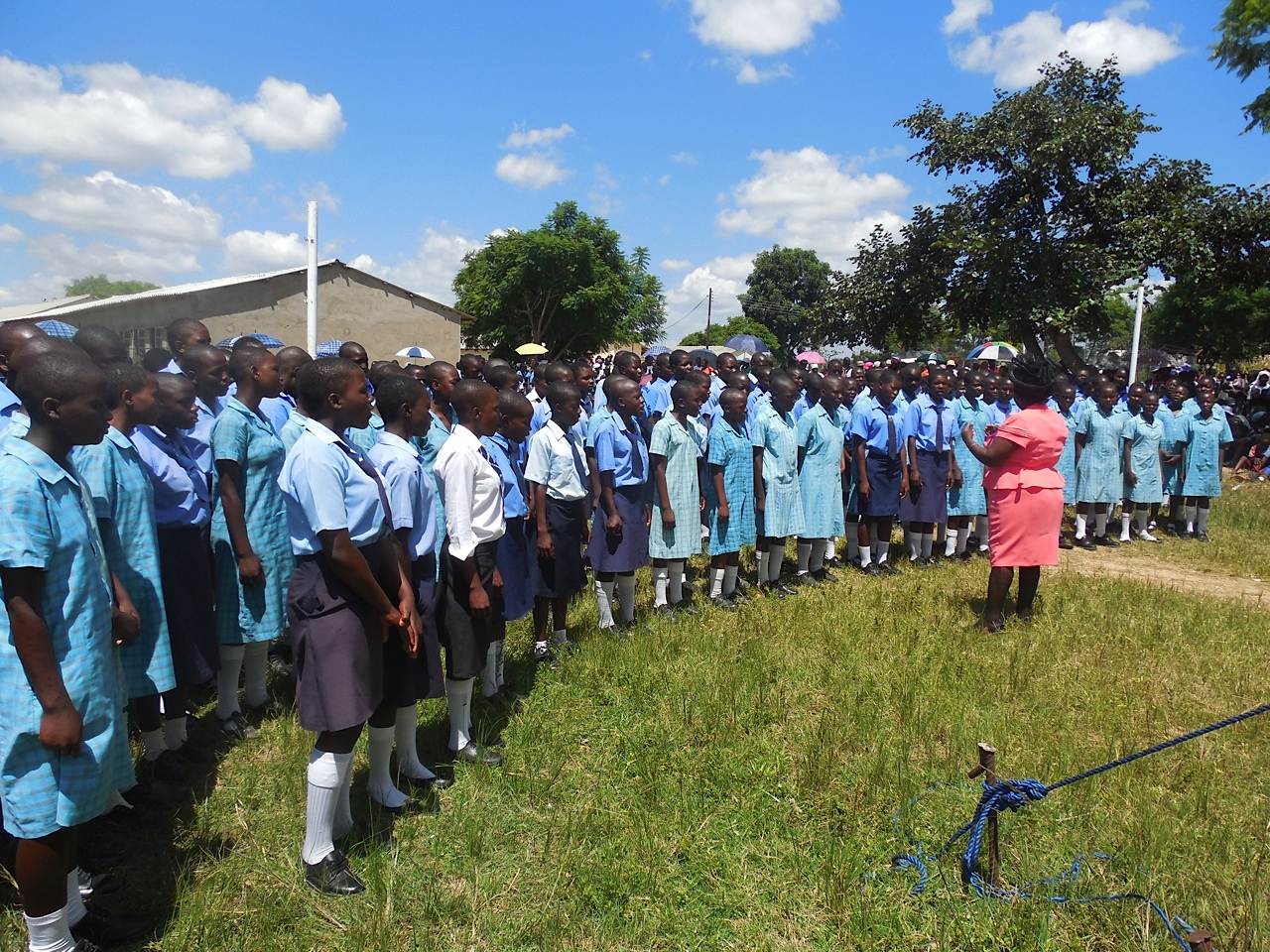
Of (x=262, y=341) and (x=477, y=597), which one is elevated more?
(x=262, y=341)

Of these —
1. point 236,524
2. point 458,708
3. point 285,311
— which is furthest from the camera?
point 285,311

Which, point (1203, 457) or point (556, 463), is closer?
point (556, 463)

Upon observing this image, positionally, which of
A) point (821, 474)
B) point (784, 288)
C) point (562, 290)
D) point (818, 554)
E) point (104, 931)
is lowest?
point (104, 931)

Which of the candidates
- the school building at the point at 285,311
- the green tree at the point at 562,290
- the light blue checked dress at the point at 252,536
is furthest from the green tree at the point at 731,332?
the light blue checked dress at the point at 252,536

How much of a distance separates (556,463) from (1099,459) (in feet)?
25.4

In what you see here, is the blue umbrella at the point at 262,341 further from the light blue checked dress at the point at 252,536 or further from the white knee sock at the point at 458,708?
the white knee sock at the point at 458,708

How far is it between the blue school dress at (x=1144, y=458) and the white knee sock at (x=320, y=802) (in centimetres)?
1021

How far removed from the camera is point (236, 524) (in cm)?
419

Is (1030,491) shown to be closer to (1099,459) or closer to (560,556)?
(560,556)

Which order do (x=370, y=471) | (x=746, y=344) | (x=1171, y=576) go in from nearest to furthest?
1. (x=370, y=471)
2. (x=1171, y=576)
3. (x=746, y=344)

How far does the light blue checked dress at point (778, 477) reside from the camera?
7105 mm

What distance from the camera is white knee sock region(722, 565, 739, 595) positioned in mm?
6918

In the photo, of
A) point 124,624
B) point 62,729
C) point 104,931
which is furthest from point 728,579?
point 62,729

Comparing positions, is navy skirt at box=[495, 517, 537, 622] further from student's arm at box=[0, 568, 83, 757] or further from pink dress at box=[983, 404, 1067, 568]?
pink dress at box=[983, 404, 1067, 568]
